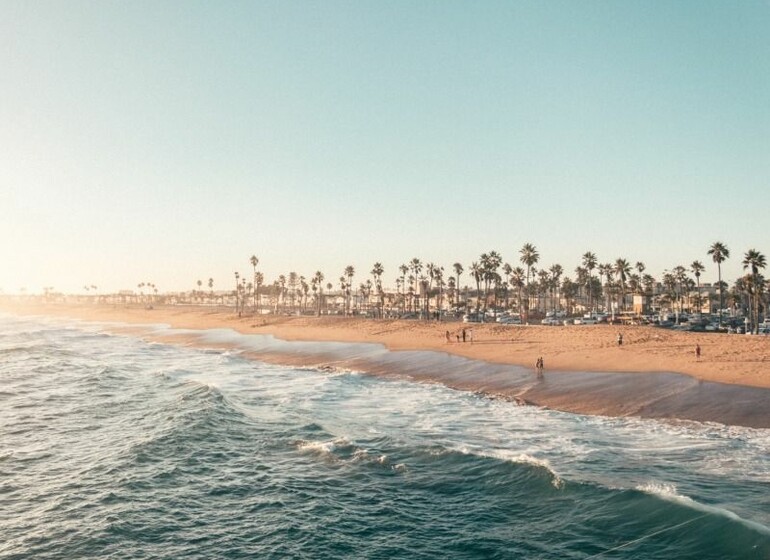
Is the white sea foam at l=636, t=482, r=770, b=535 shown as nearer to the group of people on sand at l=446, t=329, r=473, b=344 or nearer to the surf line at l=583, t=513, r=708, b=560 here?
the surf line at l=583, t=513, r=708, b=560

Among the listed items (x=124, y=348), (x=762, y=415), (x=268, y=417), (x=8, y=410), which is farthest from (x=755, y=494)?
(x=124, y=348)

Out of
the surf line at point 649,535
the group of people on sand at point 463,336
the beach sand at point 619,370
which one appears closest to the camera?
the surf line at point 649,535

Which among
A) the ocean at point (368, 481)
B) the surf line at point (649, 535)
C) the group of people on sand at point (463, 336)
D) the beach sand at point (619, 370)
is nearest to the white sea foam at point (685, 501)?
the ocean at point (368, 481)

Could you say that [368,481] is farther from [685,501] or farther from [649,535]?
[685,501]

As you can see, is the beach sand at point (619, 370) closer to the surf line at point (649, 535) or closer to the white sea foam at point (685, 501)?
the white sea foam at point (685, 501)

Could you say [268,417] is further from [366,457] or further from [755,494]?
[755,494]

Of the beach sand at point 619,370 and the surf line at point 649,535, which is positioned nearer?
the surf line at point 649,535

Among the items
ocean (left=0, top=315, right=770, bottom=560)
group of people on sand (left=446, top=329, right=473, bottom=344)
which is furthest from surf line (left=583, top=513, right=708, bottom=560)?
group of people on sand (left=446, top=329, right=473, bottom=344)
